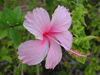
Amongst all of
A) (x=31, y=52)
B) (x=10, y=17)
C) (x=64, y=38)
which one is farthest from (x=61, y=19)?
(x=10, y=17)

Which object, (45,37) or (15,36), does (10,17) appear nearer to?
(15,36)

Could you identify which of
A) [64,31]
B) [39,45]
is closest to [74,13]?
[64,31]

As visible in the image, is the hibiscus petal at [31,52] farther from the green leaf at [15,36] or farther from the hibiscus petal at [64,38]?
the green leaf at [15,36]

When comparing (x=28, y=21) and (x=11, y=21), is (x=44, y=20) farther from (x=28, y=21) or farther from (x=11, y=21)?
(x=11, y=21)

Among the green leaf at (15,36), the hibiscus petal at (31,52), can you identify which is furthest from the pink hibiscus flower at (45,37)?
the green leaf at (15,36)

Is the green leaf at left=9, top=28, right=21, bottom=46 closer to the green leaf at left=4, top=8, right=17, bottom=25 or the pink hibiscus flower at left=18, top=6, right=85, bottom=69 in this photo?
the green leaf at left=4, top=8, right=17, bottom=25

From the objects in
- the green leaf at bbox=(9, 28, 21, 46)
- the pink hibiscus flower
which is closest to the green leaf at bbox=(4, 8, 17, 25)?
the green leaf at bbox=(9, 28, 21, 46)

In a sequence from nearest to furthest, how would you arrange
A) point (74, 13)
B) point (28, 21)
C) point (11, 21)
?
1. point (28, 21)
2. point (11, 21)
3. point (74, 13)

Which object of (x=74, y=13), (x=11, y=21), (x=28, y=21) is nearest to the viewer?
(x=28, y=21)
